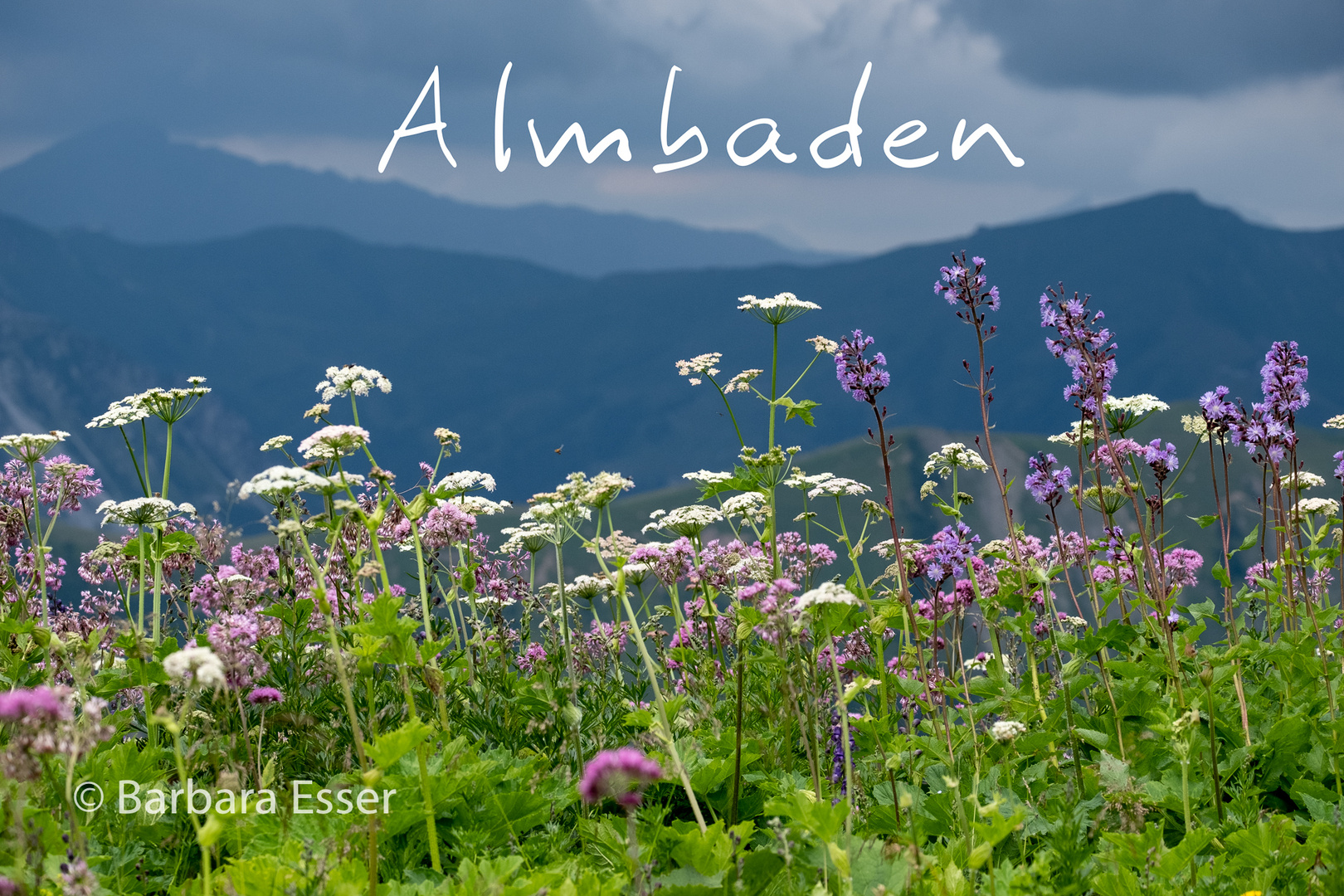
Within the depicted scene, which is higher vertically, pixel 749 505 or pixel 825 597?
pixel 749 505

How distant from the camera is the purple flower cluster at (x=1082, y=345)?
19.3 feet

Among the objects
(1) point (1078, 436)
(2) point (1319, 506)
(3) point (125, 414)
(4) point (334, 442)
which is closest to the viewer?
(4) point (334, 442)

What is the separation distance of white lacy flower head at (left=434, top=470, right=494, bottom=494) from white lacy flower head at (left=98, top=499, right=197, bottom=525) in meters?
1.44

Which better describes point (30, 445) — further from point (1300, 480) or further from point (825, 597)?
point (1300, 480)

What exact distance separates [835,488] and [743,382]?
3.11ft

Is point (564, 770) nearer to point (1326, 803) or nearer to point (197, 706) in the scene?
point (197, 706)

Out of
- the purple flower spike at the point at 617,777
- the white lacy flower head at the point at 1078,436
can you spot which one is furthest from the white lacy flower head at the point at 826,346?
the purple flower spike at the point at 617,777

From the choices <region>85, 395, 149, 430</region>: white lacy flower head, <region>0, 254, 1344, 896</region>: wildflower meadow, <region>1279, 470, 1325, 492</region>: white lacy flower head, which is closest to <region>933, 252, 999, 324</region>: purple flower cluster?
<region>0, 254, 1344, 896</region>: wildflower meadow

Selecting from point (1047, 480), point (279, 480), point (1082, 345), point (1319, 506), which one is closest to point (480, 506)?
point (279, 480)

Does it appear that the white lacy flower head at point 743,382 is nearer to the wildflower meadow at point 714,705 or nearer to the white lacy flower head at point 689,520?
the wildflower meadow at point 714,705

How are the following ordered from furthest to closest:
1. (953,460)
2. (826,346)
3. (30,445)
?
(30,445) → (953,460) → (826,346)

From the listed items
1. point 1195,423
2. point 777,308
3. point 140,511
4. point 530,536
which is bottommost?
point 530,536

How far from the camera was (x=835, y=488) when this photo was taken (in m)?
6.01

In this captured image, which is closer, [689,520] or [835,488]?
[689,520]
